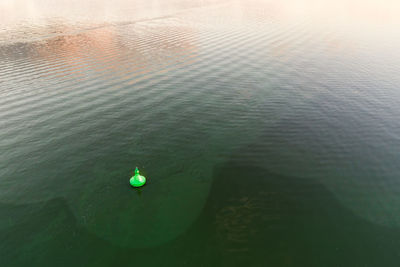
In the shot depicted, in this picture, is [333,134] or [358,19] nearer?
[333,134]

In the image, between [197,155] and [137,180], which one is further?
[197,155]

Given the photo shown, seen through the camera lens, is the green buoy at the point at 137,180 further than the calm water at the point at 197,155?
Yes

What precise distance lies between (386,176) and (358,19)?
99421 mm

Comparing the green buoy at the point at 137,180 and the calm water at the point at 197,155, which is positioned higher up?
the green buoy at the point at 137,180

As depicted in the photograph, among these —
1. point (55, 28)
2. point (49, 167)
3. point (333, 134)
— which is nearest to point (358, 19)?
point (333, 134)

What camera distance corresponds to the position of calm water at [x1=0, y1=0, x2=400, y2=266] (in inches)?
776

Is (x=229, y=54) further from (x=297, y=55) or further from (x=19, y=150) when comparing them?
(x=19, y=150)

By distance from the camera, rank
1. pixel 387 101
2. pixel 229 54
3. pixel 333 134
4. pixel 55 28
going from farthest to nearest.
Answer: pixel 55 28 → pixel 229 54 → pixel 387 101 → pixel 333 134

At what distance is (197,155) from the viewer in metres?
29.0

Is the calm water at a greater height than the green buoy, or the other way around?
the green buoy

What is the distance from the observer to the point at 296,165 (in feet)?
91.6

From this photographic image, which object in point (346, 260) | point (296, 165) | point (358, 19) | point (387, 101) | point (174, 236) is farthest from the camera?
point (358, 19)

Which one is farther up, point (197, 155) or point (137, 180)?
point (137, 180)

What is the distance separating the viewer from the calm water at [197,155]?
1970 centimetres
